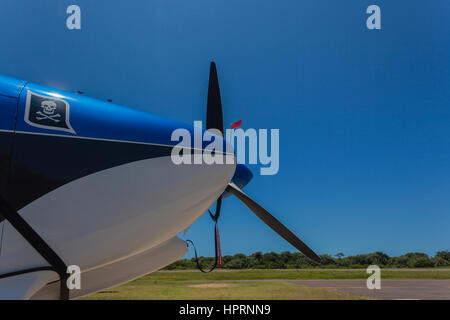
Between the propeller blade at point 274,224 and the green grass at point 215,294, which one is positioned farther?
the green grass at point 215,294

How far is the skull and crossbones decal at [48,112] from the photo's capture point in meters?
2.82

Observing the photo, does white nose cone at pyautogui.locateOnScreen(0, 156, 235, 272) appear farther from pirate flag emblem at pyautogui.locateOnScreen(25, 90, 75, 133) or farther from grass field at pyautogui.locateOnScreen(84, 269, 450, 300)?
grass field at pyautogui.locateOnScreen(84, 269, 450, 300)

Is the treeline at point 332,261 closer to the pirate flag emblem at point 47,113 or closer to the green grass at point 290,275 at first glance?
the green grass at point 290,275

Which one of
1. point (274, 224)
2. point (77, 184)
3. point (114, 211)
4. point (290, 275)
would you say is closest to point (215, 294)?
point (274, 224)

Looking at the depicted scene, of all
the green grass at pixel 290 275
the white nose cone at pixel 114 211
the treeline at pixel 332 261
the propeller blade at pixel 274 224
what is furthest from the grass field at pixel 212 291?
the treeline at pixel 332 261

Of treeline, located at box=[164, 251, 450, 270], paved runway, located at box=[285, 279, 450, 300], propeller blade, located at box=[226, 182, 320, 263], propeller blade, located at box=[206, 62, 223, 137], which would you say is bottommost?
treeline, located at box=[164, 251, 450, 270]

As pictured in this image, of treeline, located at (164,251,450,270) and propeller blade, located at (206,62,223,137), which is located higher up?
propeller blade, located at (206,62,223,137)

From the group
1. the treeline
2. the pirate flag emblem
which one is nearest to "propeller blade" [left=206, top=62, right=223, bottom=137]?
the pirate flag emblem

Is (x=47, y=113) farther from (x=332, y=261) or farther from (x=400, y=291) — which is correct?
(x=332, y=261)

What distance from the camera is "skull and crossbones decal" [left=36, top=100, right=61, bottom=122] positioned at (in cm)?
282

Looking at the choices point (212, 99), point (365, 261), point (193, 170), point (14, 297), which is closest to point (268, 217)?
point (193, 170)

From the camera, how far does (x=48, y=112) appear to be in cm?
287
